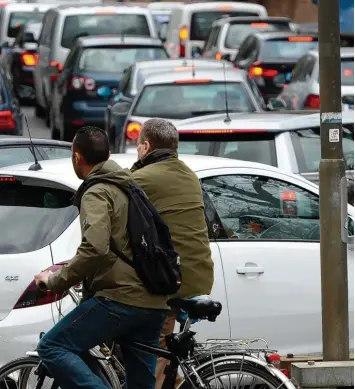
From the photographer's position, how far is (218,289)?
7.65m

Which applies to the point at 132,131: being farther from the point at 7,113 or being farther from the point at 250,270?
the point at 250,270

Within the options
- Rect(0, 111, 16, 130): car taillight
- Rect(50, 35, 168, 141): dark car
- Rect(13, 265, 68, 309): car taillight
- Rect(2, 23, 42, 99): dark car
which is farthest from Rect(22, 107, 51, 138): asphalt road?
Rect(13, 265, 68, 309): car taillight

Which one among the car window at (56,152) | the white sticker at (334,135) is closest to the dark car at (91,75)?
the car window at (56,152)

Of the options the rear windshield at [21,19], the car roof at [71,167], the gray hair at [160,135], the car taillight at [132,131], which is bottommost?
the rear windshield at [21,19]

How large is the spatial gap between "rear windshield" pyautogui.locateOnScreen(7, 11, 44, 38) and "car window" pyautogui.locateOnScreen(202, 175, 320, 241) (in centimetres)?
2591

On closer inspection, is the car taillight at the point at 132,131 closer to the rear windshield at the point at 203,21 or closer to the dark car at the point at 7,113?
the dark car at the point at 7,113

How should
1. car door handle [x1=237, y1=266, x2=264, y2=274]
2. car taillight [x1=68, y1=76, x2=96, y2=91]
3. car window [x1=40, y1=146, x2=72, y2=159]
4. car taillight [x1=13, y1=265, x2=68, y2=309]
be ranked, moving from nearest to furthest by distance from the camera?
car taillight [x1=13, y1=265, x2=68, y2=309] → car door handle [x1=237, y1=266, x2=264, y2=274] → car window [x1=40, y1=146, x2=72, y2=159] → car taillight [x1=68, y1=76, x2=96, y2=91]

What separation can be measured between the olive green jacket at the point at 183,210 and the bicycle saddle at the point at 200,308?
45cm

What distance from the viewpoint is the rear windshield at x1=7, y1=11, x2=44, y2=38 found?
33531mm

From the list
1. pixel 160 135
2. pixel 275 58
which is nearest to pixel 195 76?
pixel 275 58

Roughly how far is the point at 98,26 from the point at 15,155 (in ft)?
52.0

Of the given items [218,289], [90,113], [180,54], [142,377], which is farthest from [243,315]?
[180,54]

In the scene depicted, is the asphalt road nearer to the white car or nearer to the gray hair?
the white car

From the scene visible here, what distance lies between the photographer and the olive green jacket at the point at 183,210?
261 inches
